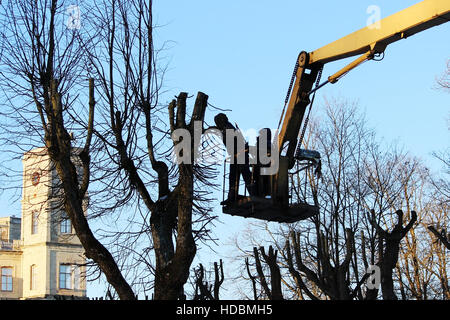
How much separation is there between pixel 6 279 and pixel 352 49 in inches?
3064

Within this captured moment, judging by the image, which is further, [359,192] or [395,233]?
[359,192]

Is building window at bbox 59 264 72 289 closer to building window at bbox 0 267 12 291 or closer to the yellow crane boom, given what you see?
building window at bbox 0 267 12 291

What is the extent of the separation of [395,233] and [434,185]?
797 inches

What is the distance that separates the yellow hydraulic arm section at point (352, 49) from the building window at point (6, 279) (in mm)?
74828

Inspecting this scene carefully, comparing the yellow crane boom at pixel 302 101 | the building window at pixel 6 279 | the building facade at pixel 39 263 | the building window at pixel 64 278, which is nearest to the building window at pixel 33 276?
the building facade at pixel 39 263

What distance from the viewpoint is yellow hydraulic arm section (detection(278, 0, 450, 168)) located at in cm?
1677

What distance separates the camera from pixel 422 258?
39.4 m

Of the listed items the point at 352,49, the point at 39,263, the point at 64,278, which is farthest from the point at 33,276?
the point at 352,49

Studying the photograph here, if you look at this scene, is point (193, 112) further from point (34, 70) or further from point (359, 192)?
point (359, 192)

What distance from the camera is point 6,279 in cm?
9050

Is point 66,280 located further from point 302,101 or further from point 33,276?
point 302,101
